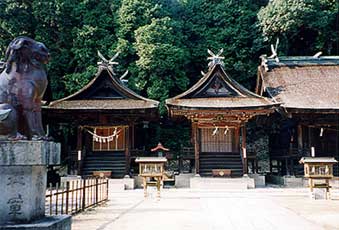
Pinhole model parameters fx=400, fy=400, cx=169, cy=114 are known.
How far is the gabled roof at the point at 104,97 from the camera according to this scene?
21.3 meters

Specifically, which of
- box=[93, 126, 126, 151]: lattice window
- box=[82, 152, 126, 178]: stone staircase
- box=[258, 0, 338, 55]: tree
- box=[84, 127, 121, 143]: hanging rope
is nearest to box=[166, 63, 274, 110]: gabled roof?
box=[84, 127, 121, 143]: hanging rope

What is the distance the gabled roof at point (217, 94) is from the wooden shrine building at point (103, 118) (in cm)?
203

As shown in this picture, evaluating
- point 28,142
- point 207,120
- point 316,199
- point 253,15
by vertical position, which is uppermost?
point 253,15

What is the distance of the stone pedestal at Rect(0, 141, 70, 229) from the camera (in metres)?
4.86

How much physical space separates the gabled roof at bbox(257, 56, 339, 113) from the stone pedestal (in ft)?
57.5

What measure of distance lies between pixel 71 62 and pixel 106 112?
36.3 feet

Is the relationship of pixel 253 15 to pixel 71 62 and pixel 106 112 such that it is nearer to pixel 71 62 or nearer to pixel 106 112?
pixel 71 62

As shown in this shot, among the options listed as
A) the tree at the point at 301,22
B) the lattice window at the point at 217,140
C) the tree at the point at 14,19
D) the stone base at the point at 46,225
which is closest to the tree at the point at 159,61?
the lattice window at the point at 217,140

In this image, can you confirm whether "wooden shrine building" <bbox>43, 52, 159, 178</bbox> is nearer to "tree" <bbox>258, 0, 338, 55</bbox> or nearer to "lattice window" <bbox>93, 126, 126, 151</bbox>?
"lattice window" <bbox>93, 126, 126, 151</bbox>

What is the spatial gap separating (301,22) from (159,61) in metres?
12.2

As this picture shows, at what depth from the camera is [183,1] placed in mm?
35375

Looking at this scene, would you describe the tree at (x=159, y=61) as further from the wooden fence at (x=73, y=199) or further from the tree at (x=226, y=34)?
the wooden fence at (x=73, y=199)

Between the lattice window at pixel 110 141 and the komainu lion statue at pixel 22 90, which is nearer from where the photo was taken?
the komainu lion statue at pixel 22 90

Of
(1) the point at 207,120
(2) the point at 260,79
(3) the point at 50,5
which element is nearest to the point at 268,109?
(1) the point at 207,120
